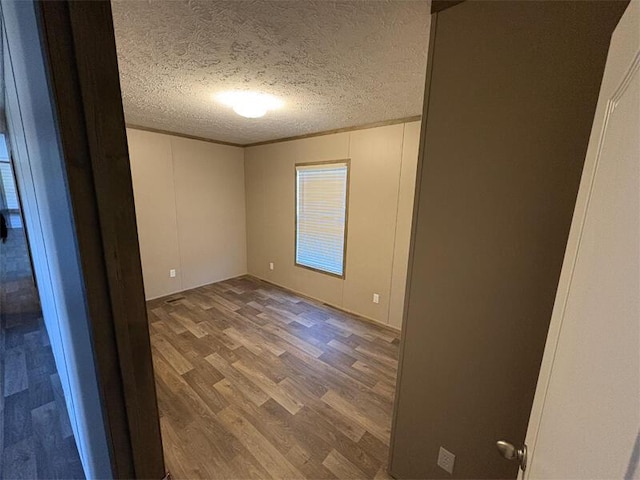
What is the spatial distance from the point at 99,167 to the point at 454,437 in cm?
164

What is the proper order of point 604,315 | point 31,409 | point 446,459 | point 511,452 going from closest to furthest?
1. point 604,315
2. point 511,452
3. point 446,459
4. point 31,409

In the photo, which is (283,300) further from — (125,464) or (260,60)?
(125,464)

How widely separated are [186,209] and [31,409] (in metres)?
2.61

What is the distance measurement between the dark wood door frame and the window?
2933mm

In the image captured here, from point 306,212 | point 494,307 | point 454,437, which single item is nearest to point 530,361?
point 494,307

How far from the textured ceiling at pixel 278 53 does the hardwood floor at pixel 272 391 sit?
233cm

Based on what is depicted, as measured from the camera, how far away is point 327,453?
159cm

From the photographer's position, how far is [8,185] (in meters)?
7.93

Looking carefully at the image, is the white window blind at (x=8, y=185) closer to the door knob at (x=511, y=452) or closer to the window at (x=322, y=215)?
the window at (x=322, y=215)

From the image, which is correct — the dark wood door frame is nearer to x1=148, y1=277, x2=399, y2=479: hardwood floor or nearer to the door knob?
the door knob

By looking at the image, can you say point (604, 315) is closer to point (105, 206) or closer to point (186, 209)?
point (105, 206)

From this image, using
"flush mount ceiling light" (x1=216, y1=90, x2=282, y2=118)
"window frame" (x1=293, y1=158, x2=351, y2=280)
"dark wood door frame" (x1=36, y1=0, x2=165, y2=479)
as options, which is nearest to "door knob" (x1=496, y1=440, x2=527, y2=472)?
"dark wood door frame" (x1=36, y1=0, x2=165, y2=479)

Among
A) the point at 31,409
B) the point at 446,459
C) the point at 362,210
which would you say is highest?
the point at 362,210

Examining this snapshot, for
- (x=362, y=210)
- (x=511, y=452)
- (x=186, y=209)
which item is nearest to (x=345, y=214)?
(x=362, y=210)
